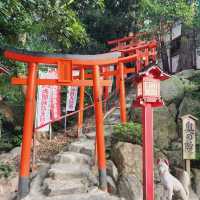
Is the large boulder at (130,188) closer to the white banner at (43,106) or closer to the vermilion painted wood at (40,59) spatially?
the vermilion painted wood at (40,59)

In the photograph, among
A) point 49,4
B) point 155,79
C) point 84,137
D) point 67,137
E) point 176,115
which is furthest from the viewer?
point 67,137

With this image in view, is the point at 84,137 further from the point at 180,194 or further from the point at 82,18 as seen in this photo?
the point at 82,18

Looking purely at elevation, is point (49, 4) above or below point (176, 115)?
above

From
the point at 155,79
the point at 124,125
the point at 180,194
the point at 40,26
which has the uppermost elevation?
the point at 40,26

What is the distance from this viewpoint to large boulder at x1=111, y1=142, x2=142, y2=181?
10910 mm

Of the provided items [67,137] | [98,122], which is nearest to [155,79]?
[98,122]

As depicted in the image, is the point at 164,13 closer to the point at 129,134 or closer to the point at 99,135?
the point at 129,134

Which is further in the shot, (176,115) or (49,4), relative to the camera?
(176,115)

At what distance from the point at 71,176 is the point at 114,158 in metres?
1.34

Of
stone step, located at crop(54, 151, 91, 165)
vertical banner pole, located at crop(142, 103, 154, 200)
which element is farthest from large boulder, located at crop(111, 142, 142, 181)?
vertical banner pole, located at crop(142, 103, 154, 200)

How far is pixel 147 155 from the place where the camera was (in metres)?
8.68

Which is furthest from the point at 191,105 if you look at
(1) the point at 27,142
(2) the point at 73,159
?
(1) the point at 27,142

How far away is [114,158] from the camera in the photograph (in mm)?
11578

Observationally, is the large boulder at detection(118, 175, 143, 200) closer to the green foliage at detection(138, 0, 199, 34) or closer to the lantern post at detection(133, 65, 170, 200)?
the lantern post at detection(133, 65, 170, 200)
